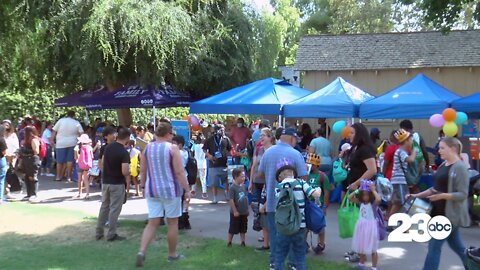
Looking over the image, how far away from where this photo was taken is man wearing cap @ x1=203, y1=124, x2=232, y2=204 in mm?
11703

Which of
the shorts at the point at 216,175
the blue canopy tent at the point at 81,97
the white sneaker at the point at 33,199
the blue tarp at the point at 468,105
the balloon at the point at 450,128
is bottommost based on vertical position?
the white sneaker at the point at 33,199

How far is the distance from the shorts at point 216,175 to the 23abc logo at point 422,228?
5828 mm

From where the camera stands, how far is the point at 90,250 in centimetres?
760

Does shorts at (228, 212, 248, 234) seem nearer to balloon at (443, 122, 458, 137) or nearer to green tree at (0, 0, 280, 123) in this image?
balloon at (443, 122, 458, 137)

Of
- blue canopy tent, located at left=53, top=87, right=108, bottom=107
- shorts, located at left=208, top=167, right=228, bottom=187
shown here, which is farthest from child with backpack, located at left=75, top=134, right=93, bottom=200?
blue canopy tent, located at left=53, top=87, right=108, bottom=107

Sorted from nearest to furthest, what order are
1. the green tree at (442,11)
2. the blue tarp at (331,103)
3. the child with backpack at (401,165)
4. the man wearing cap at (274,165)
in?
the man wearing cap at (274,165) < the child with backpack at (401,165) < the blue tarp at (331,103) < the green tree at (442,11)

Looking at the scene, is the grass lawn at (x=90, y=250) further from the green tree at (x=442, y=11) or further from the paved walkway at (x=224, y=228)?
the green tree at (x=442, y=11)

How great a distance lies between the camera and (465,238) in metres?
8.41

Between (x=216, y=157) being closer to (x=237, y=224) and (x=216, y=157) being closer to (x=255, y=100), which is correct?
(x=255, y=100)

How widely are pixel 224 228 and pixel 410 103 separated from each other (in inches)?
178

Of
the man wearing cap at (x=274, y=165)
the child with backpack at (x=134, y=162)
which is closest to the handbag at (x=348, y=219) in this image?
the man wearing cap at (x=274, y=165)

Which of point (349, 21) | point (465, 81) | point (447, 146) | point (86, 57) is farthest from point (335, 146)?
point (349, 21)

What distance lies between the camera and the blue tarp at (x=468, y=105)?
10023mm

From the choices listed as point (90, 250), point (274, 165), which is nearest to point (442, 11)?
point (274, 165)
